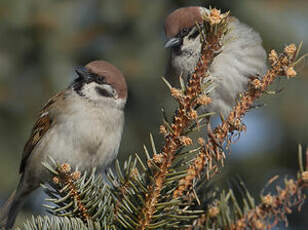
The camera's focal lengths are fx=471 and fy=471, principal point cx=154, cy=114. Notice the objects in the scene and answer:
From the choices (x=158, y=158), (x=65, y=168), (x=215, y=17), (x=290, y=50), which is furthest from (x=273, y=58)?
(x=65, y=168)

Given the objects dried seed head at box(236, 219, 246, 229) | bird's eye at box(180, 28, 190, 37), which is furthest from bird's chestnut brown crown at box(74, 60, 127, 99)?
dried seed head at box(236, 219, 246, 229)

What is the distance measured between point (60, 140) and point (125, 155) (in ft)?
1.93

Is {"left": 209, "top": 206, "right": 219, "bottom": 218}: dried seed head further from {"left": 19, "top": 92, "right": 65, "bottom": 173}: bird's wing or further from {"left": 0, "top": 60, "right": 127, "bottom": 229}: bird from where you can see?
{"left": 19, "top": 92, "right": 65, "bottom": 173}: bird's wing

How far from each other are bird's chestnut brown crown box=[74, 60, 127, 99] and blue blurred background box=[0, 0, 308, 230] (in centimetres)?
25

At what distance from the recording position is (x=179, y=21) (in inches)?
124

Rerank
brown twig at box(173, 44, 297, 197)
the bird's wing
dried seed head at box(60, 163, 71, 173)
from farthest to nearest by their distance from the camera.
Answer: the bird's wing
dried seed head at box(60, 163, 71, 173)
brown twig at box(173, 44, 297, 197)

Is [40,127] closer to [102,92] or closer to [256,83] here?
[102,92]

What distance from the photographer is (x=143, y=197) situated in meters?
1.52

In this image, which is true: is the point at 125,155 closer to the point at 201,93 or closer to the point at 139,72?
the point at 139,72

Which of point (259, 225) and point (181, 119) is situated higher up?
point (181, 119)

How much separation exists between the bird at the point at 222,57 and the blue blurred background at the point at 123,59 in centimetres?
25

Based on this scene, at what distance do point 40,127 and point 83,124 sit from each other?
1.34 ft

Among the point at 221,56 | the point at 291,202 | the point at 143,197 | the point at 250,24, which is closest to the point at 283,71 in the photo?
the point at 291,202

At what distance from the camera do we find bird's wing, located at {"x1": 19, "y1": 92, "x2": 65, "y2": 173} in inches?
131
